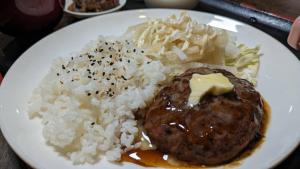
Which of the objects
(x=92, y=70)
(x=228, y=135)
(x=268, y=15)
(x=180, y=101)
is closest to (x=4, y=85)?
(x=92, y=70)

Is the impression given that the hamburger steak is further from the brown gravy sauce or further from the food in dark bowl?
the food in dark bowl

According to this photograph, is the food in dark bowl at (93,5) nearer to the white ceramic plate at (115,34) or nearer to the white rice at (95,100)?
the white ceramic plate at (115,34)

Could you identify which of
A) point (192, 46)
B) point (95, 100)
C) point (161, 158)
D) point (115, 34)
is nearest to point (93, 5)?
point (115, 34)

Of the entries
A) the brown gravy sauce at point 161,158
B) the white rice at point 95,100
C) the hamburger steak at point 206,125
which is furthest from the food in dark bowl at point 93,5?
the brown gravy sauce at point 161,158

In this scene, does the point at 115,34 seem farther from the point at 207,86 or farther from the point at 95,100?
the point at 207,86

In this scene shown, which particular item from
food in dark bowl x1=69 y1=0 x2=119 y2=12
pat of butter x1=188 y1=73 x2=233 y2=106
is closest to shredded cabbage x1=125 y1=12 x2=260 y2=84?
pat of butter x1=188 y1=73 x2=233 y2=106

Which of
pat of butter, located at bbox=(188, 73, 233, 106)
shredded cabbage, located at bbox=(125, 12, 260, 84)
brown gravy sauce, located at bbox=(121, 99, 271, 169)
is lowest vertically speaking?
brown gravy sauce, located at bbox=(121, 99, 271, 169)
